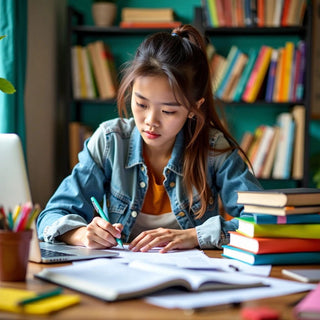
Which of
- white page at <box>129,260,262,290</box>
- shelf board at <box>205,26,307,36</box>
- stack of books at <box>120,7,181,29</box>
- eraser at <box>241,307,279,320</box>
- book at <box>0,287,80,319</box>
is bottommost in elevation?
white page at <box>129,260,262,290</box>

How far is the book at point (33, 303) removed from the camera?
2.60ft

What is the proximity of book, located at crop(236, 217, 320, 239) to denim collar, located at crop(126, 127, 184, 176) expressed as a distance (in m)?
0.48

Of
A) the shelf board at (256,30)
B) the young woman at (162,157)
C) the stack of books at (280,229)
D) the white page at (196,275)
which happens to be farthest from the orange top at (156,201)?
the shelf board at (256,30)

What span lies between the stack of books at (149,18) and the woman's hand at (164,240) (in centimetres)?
201

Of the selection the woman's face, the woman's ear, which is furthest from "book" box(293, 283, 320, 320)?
the woman's ear

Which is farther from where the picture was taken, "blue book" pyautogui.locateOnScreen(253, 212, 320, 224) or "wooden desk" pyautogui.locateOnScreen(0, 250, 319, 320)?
"blue book" pyautogui.locateOnScreen(253, 212, 320, 224)

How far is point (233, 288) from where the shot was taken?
949 mm

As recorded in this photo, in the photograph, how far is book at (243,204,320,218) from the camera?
1203 millimetres

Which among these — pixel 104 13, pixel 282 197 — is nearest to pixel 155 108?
pixel 282 197

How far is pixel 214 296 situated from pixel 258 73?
2.40 m

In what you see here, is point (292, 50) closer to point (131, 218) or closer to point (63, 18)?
point (63, 18)

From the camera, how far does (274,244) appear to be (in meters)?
1.21

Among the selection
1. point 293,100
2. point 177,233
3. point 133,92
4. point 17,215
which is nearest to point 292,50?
point 293,100

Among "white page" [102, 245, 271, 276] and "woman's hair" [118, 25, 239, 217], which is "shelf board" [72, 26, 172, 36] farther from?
"white page" [102, 245, 271, 276]
